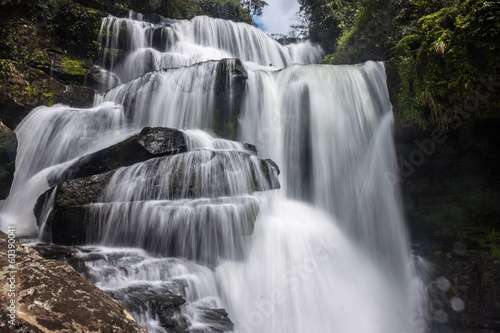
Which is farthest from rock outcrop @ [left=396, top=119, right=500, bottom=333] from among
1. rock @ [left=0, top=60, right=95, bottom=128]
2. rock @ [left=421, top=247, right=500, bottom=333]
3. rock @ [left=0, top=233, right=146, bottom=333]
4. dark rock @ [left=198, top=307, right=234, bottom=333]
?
rock @ [left=0, top=60, right=95, bottom=128]

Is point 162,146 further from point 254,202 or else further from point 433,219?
point 433,219

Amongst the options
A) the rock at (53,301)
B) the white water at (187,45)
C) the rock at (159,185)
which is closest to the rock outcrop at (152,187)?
the rock at (159,185)

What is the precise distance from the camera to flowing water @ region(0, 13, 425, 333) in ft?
13.9

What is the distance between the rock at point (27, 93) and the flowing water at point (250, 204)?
0.42 metres

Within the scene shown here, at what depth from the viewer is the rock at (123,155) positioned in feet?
21.1

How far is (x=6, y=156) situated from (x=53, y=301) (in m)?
5.78

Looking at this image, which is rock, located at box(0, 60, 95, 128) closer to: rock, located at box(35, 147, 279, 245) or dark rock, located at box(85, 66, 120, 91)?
dark rock, located at box(85, 66, 120, 91)

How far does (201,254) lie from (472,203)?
17.8 ft

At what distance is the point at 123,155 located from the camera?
Result: 6.50 metres

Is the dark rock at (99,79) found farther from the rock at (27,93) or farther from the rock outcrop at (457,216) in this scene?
the rock outcrop at (457,216)

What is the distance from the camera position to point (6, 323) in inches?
49.1

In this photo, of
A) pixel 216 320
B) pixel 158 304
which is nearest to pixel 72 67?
pixel 158 304

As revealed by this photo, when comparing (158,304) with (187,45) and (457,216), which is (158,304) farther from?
(187,45)

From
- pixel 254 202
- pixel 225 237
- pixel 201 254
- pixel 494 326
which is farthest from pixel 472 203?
pixel 201 254
